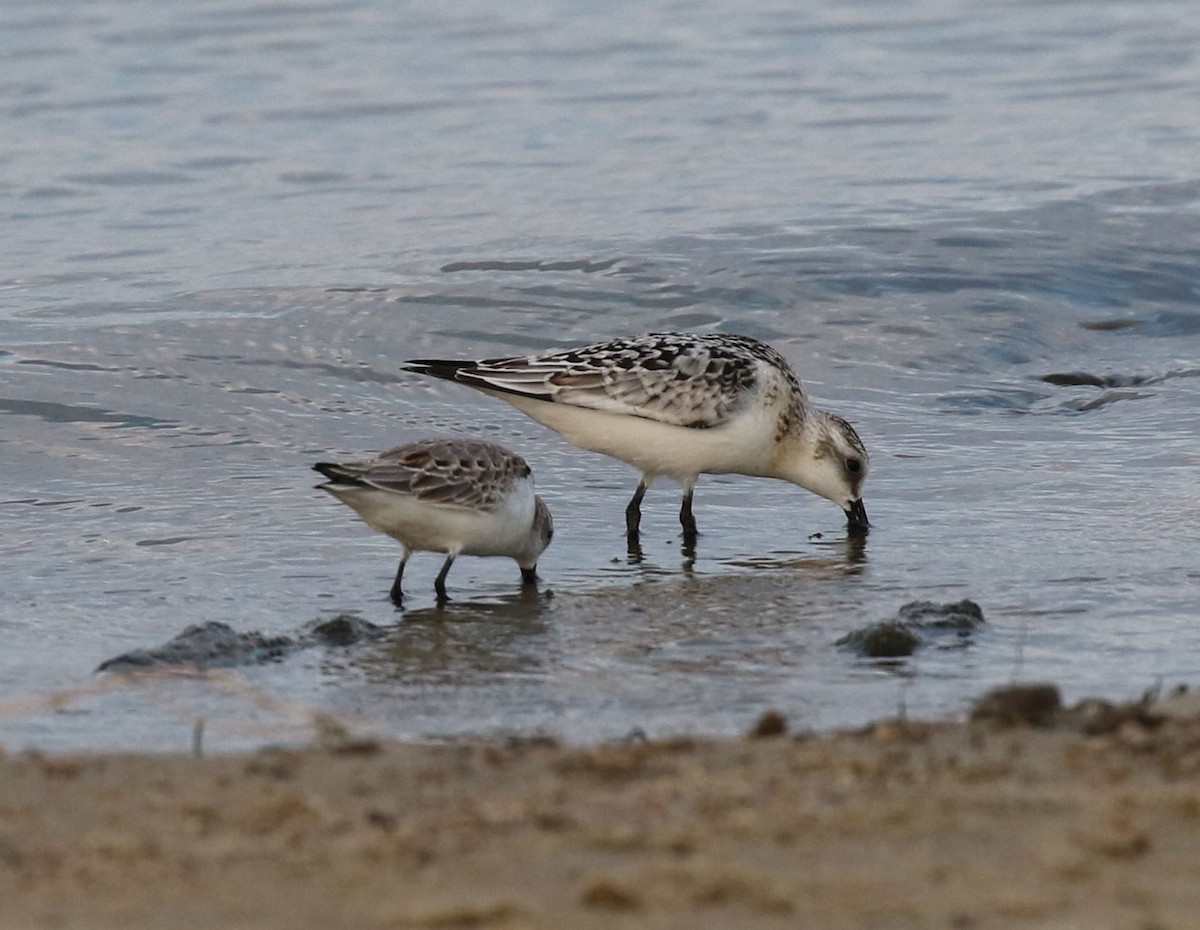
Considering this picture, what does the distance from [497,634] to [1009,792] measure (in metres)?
3.40

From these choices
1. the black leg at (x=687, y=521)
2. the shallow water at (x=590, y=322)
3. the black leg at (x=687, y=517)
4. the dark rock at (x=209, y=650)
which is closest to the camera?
the dark rock at (x=209, y=650)

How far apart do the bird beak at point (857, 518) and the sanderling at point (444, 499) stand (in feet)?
5.73

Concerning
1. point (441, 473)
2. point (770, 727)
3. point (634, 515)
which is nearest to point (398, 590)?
point (441, 473)

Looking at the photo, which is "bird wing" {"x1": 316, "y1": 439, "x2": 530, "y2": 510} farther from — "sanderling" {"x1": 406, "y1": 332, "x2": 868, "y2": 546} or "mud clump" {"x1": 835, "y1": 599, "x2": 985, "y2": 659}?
"mud clump" {"x1": 835, "y1": 599, "x2": 985, "y2": 659}

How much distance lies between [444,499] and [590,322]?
6.10 meters

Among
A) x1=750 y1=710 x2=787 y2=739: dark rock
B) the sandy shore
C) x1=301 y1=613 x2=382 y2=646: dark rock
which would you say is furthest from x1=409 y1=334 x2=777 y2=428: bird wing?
the sandy shore

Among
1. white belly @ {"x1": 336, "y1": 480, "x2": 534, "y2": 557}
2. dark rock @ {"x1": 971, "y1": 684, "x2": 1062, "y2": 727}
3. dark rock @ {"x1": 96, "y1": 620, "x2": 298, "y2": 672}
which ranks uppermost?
dark rock @ {"x1": 971, "y1": 684, "x2": 1062, "y2": 727}

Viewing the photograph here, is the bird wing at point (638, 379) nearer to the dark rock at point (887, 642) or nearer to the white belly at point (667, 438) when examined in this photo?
the white belly at point (667, 438)

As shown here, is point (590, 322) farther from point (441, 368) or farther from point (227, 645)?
point (227, 645)

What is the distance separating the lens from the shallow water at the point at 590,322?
6816 mm

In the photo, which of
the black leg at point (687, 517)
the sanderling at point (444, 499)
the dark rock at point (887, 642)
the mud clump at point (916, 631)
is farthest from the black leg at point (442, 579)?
the dark rock at point (887, 642)

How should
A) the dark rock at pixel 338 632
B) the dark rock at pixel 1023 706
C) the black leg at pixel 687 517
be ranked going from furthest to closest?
1. the black leg at pixel 687 517
2. the dark rock at pixel 338 632
3. the dark rock at pixel 1023 706

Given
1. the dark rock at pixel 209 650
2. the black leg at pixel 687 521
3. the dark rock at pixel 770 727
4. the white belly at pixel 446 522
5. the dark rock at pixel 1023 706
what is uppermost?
the dark rock at pixel 1023 706

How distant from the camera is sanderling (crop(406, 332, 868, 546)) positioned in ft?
30.1
